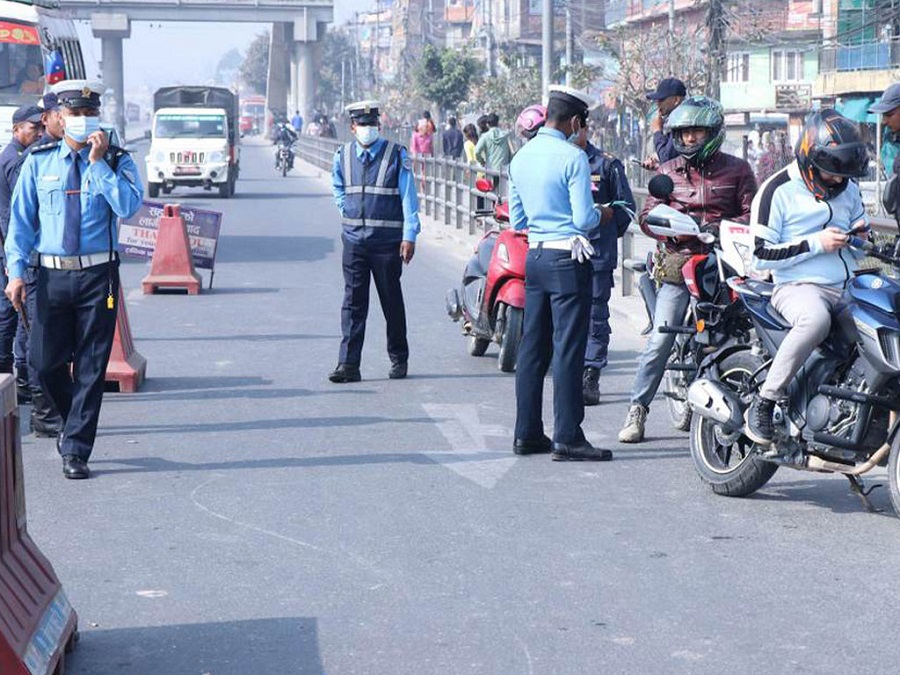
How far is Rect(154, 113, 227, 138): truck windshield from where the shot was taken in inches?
1505

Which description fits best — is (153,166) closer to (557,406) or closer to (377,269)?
(377,269)

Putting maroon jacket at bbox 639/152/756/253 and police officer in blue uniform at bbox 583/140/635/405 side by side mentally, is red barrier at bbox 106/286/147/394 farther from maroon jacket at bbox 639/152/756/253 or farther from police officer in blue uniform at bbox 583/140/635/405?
maroon jacket at bbox 639/152/756/253

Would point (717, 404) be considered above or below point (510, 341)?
above

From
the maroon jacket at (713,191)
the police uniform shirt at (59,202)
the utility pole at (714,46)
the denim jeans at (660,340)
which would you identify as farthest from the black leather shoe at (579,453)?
the utility pole at (714,46)

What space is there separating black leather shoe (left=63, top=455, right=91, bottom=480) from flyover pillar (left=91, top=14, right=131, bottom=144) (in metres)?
97.1

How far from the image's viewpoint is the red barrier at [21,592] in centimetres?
476

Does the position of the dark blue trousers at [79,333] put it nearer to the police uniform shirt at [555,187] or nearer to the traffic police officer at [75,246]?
the traffic police officer at [75,246]

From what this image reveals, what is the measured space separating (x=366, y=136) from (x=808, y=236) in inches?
194

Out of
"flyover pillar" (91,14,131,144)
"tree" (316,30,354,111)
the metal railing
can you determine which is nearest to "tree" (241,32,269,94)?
"tree" (316,30,354,111)

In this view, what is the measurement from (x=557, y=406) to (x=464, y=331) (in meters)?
3.98

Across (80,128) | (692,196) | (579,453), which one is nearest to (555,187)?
(692,196)

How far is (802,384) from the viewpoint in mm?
7398

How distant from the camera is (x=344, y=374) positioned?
11.4m

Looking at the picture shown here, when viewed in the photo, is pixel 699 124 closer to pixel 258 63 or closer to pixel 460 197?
pixel 460 197
